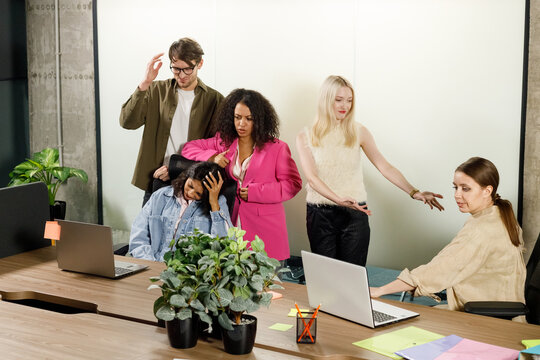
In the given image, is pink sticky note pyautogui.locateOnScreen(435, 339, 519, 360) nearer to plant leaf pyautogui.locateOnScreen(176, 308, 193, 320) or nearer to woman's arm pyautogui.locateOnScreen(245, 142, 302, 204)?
plant leaf pyautogui.locateOnScreen(176, 308, 193, 320)

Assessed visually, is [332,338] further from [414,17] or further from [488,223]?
[414,17]

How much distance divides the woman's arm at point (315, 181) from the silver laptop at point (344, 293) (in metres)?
1.59

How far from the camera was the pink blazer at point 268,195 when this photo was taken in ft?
15.8

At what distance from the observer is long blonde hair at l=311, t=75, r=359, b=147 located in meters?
4.86

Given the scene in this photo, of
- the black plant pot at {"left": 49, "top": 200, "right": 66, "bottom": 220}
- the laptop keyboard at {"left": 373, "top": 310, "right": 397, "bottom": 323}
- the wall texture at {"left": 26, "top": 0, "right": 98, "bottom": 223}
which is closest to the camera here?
the laptop keyboard at {"left": 373, "top": 310, "right": 397, "bottom": 323}

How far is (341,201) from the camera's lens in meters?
4.72

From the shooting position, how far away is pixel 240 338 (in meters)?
2.58

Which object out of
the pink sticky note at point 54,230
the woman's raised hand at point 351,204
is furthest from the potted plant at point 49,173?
the woman's raised hand at point 351,204

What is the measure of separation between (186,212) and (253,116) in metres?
0.88

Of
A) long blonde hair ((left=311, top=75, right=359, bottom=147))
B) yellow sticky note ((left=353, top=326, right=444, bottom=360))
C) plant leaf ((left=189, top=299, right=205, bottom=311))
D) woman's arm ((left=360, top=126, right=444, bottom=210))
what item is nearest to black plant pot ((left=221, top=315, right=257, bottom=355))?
plant leaf ((left=189, top=299, right=205, bottom=311))

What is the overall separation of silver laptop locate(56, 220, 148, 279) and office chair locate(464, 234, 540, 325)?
174cm

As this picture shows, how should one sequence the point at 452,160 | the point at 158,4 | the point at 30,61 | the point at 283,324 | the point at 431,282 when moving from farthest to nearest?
the point at 30,61
the point at 158,4
the point at 452,160
the point at 431,282
the point at 283,324

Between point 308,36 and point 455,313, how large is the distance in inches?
124

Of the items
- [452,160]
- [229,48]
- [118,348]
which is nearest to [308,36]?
[229,48]
